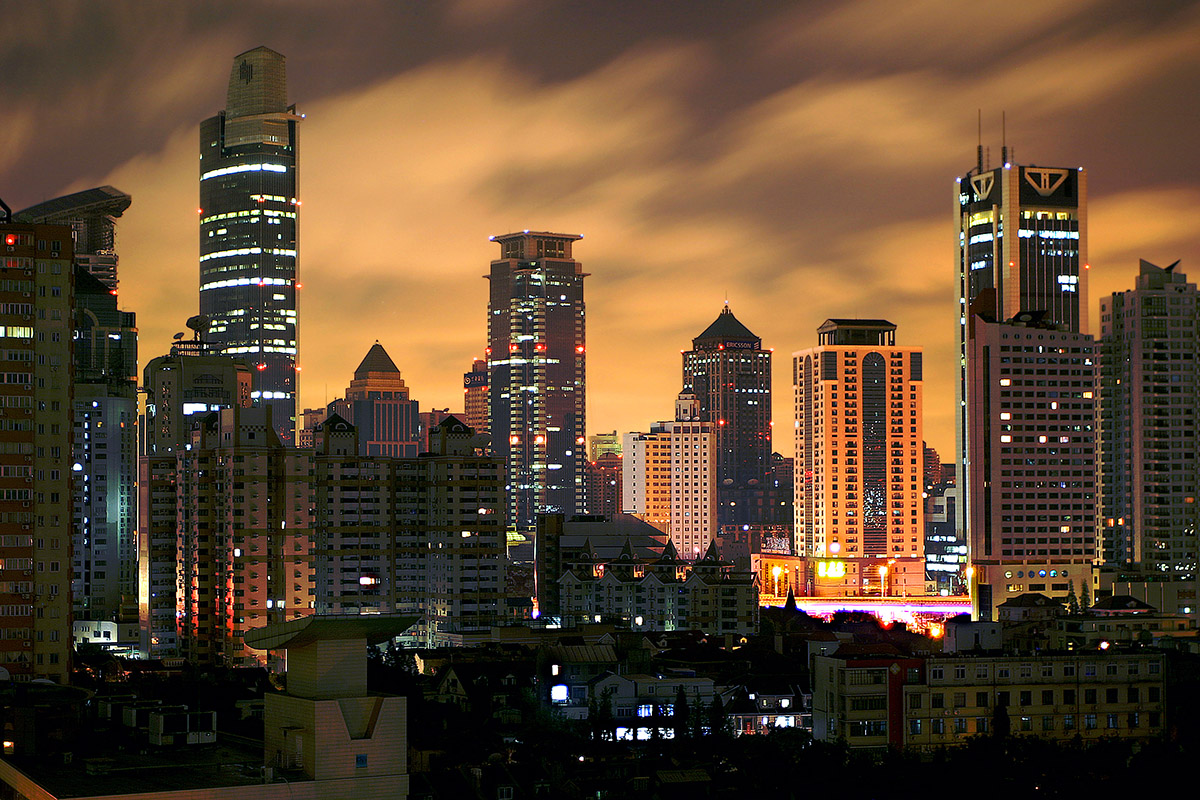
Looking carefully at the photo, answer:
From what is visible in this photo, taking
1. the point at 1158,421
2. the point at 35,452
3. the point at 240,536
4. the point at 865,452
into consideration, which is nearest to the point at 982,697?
the point at 35,452

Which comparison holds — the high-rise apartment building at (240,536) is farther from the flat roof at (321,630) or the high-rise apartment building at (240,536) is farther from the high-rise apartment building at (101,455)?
the flat roof at (321,630)

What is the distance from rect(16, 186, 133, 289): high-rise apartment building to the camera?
162750mm

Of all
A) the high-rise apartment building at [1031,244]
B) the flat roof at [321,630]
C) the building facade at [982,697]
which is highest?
the high-rise apartment building at [1031,244]

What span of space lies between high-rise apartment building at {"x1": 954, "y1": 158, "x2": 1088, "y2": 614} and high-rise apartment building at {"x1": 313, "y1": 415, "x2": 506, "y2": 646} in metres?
67.0

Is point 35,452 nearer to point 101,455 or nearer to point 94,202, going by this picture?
point 101,455

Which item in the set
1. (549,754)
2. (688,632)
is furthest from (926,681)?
(688,632)

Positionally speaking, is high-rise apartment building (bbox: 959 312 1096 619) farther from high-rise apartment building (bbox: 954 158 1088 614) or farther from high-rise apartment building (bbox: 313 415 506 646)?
high-rise apartment building (bbox: 313 415 506 646)

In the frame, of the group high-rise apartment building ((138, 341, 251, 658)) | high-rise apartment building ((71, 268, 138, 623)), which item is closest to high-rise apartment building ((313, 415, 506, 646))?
high-rise apartment building ((138, 341, 251, 658))

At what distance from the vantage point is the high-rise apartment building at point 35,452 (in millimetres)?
64875

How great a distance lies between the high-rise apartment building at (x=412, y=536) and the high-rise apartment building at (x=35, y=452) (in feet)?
160

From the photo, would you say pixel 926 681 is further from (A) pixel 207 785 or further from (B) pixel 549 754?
(A) pixel 207 785

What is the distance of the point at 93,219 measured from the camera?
177 meters

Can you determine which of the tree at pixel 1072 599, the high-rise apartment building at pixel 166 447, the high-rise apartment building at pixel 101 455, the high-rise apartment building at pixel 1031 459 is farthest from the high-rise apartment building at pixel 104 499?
the tree at pixel 1072 599

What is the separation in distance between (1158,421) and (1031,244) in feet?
99.4
